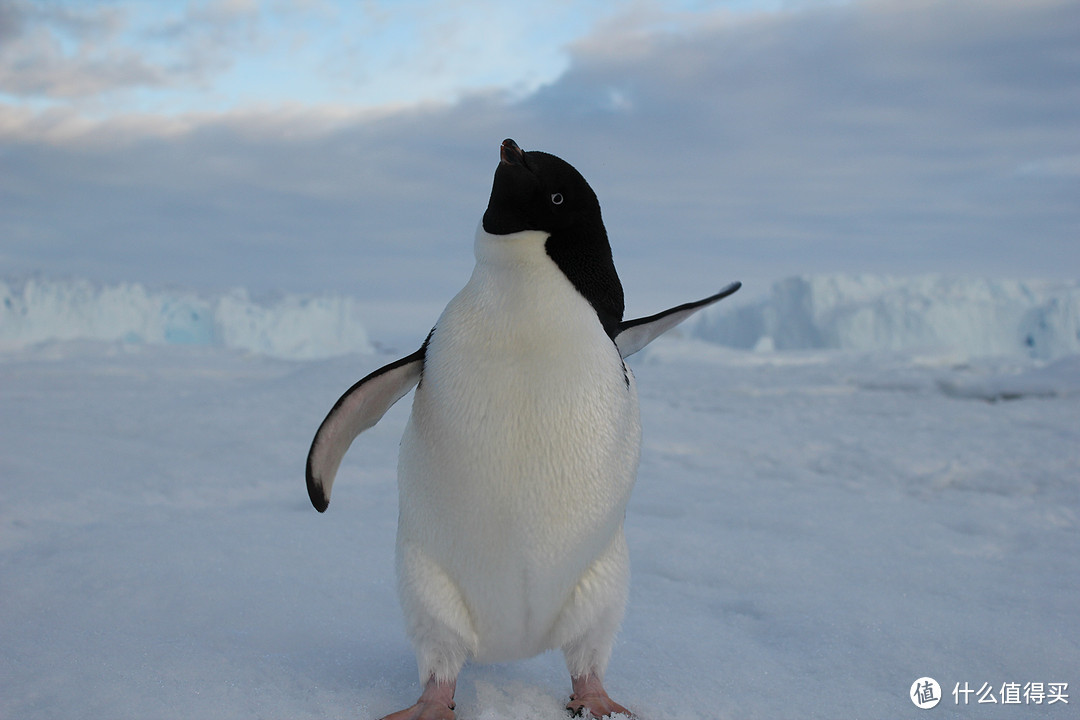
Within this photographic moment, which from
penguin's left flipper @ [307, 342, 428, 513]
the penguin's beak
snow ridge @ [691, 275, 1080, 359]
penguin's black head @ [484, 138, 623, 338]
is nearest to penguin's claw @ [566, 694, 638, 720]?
penguin's left flipper @ [307, 342, 428, 513]

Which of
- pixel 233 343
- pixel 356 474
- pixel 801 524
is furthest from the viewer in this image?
pixel 233 343

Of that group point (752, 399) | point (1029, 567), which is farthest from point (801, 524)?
point (752, 399)

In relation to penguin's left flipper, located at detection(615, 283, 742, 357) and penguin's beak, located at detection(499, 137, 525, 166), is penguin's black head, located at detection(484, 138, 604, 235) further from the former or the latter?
penguin's left flipper, located at detection(615, 283, 742, 357)

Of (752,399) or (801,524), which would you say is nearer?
(801,524)

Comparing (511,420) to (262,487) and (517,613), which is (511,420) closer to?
(517,613)

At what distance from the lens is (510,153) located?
1416mm

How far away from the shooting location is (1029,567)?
110 inches

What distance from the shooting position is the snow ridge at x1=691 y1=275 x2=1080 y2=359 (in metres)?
18.2

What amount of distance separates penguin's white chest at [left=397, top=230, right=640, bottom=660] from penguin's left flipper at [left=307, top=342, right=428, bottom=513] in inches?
2.3

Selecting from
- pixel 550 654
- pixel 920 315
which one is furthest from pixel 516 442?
pixel 920 315

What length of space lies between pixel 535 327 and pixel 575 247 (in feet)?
0.58

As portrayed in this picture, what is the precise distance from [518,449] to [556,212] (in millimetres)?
434

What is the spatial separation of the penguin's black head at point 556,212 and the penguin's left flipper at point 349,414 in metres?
0.33

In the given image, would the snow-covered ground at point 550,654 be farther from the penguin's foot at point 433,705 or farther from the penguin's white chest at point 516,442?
the penguin's white chest at point 516,442
